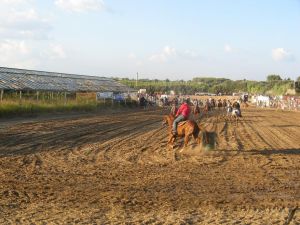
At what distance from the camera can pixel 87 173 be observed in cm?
1277

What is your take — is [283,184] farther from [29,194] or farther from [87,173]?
[29,194]

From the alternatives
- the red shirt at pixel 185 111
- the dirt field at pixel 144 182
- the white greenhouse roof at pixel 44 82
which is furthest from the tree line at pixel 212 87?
the dirt field at pixel 144 182

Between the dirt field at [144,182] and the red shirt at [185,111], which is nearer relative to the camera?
the dirt field at [144,182]

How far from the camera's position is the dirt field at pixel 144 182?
869 centimetres

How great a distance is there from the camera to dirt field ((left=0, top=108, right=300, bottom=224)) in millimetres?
8688

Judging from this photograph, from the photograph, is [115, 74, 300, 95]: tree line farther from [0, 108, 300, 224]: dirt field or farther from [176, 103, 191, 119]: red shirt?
[0, 108, 300, 224]: dirt field

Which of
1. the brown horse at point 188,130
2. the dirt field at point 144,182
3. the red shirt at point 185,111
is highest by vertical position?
the red shirt at point 185,111

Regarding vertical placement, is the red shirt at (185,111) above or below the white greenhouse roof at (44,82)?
below

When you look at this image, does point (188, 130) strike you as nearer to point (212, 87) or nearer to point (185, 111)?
point (185, 111)

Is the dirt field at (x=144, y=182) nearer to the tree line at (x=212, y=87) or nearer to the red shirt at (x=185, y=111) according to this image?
the red shirt at (x=185, y=111)

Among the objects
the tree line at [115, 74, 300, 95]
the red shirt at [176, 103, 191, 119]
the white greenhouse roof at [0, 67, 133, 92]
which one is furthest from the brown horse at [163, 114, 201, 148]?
the tree line at [115, 74, 300, 95]

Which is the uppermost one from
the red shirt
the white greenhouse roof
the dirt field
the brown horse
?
the white greenhouse roof

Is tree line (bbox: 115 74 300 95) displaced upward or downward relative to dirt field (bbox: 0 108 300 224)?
upward

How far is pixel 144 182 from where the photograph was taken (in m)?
11.7
